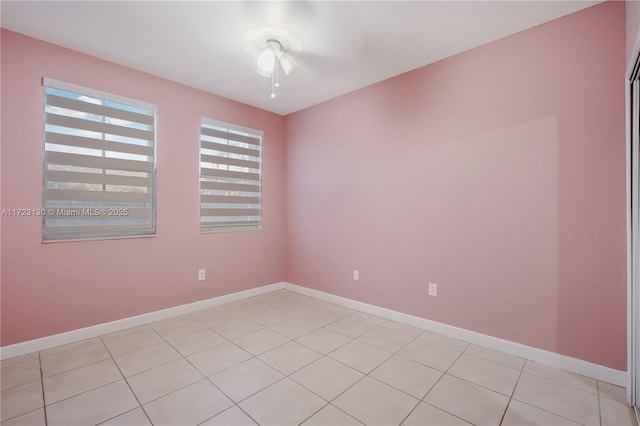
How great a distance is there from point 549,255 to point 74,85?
4.20 m

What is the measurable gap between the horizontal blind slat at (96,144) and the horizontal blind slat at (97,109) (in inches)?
9.8

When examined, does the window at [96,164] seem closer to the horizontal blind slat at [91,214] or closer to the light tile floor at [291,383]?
the horizontal blind slat at [91,214]

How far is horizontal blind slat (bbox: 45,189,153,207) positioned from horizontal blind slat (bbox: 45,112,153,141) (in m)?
0.57

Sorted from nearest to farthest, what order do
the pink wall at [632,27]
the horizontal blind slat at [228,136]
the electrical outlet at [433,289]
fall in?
the pink wall at [632,27] → the electrical outlet at [433,289] → the horizontal blind slat at [228,136]

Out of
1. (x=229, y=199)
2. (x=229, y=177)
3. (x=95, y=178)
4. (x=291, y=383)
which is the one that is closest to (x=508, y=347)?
(x=291, y=383)

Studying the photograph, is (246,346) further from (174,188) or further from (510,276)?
(510,276)

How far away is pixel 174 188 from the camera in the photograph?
10.5 feet

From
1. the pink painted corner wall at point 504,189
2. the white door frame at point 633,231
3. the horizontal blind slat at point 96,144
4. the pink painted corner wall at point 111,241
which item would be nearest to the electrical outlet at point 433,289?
the pink painted corner wall at point 504,189

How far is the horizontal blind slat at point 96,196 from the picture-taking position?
2482 mm

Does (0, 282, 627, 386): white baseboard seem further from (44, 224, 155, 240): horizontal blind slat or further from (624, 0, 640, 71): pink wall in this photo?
(624, 0, 640, 71): pink wall

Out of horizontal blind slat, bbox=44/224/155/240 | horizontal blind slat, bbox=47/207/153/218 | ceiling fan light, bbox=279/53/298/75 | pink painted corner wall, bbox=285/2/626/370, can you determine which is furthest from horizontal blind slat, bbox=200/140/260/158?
ceiling fan light, bbox=279/53/298/75

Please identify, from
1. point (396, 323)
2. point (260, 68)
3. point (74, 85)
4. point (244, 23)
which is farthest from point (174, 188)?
point (396, 323)

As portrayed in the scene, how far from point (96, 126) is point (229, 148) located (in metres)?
1.38

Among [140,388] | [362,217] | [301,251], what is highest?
[362,217]
